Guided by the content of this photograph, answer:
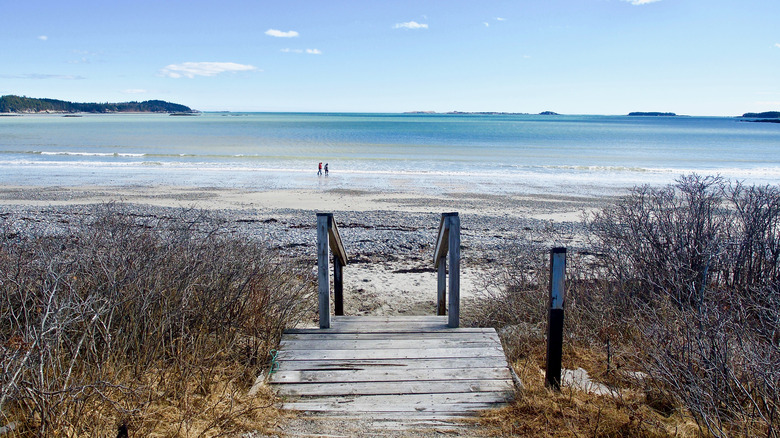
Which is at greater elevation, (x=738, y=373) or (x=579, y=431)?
(x=738, y=373)

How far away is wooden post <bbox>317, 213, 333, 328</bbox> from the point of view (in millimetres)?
5105

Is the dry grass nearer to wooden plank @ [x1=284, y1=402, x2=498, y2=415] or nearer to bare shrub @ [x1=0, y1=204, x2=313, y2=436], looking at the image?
wooden plank @ [x1=284, y1=402, x2=498, y2=415]

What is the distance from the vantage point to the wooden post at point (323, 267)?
16.8ft

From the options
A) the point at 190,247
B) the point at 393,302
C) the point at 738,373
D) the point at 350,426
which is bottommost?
the point at 393,302

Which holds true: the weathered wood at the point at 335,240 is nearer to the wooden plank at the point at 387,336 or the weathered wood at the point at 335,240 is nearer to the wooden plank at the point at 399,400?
the wooden plank at the point at 387,336

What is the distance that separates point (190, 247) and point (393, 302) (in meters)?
3.67

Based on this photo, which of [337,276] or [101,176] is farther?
[101,176]

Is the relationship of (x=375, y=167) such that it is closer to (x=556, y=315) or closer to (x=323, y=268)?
(x=323, y=268)

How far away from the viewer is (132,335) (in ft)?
12.4

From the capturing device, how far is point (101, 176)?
85.1 ft

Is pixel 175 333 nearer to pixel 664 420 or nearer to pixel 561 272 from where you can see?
pixel 561 272

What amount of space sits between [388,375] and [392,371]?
0.08m

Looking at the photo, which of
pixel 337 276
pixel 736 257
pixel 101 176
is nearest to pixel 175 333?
pixel 337 276

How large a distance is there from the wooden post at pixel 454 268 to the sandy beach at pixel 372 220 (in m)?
2.44
